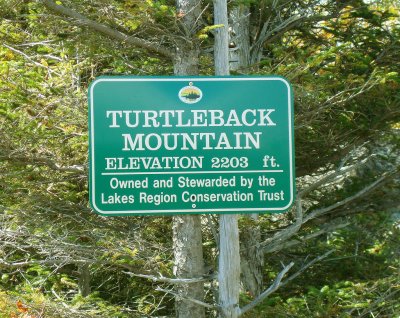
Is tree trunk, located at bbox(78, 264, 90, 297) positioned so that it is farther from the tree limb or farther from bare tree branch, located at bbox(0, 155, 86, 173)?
the tree limb

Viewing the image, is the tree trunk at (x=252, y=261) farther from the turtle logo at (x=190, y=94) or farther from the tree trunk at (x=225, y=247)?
the turtle logo at (x=190, y=94)

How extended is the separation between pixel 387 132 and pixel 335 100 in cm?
127

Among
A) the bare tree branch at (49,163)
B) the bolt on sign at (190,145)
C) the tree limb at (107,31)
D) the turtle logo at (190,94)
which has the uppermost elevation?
the tree limb at (107,31)

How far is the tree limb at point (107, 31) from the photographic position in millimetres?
5105

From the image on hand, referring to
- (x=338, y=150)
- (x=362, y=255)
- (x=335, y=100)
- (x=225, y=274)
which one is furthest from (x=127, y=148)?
(x=362, y=255)

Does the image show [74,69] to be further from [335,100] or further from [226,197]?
[226,197]

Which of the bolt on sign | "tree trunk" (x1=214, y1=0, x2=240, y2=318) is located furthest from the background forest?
the bolt on sign

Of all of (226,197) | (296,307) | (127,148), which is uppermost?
(127,148)

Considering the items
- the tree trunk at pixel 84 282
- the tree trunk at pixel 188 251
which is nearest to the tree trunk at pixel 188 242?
the tree trunk at pixel 188 251

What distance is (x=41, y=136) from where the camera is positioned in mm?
5574

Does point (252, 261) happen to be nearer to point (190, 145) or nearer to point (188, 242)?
point (188, 242)

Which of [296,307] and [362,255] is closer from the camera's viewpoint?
[296,307]

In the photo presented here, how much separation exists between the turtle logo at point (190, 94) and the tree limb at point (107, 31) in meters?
2.32

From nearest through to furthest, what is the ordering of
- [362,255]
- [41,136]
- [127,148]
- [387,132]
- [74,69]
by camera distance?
[127,148], [41,136], [74,69], [387,132], [362,255]
